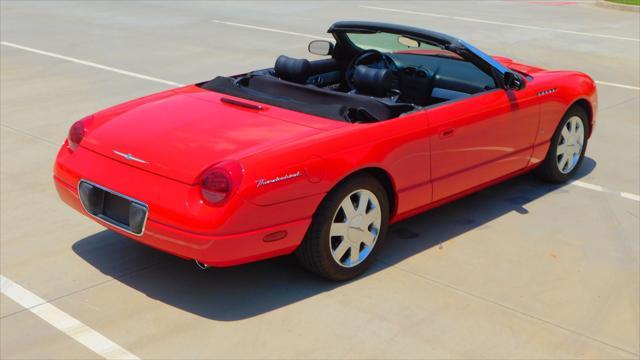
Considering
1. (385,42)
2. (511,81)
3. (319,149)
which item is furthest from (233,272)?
(511,81)

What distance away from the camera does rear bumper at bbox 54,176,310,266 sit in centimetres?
445

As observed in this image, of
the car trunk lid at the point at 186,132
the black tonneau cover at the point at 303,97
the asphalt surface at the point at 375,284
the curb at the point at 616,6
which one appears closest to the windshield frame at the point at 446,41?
the black tonneau cover at the point at 303,97

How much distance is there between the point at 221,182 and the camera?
4.46m

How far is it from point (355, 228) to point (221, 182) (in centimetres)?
99

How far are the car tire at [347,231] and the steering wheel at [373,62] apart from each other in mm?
1389

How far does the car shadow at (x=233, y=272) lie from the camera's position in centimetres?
488

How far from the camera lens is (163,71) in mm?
11422

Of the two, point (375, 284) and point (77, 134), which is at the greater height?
point (77, 134)

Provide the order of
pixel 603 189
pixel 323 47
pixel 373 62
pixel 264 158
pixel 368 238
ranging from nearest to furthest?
pixel 264 158
pixel 368 238
pixel 373 62
pixel 323 47
pixel 603 189

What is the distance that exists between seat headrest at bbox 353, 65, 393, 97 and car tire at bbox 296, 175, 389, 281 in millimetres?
867

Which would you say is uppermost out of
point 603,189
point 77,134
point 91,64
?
point 77,134

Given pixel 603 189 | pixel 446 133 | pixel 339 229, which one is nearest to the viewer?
pixel 339 229

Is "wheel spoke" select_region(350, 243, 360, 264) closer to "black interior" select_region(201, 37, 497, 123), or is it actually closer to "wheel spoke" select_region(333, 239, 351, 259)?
"wheel spoke" select_region(333, 239, 351, 259)

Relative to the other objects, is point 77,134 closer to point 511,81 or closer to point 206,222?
point 206,222
